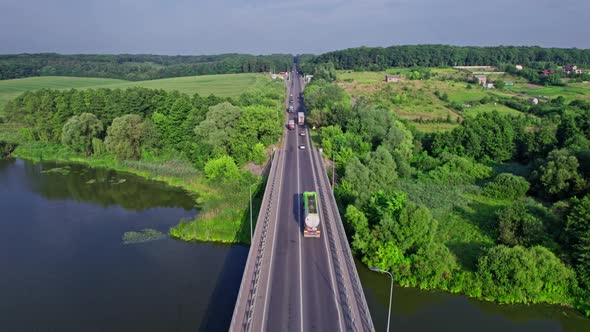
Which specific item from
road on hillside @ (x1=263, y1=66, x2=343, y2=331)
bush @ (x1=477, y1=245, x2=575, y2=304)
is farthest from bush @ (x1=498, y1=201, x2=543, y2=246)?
road on hillside @ (x1=263, y1=66, x2=343, y2=331)

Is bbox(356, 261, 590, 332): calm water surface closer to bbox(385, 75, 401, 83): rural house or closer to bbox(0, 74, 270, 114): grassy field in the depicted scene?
bbox(0, 74, 270, 114): grassy field

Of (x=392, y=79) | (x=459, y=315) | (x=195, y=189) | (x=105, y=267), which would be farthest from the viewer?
(x=392, y=79)

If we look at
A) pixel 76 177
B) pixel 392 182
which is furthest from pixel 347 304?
pixel 76 177

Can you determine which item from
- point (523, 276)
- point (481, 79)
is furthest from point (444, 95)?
point (523, 276)

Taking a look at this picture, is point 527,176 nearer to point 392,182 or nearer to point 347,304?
point 392,182

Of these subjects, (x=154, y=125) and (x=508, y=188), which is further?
(x=154, y=125)

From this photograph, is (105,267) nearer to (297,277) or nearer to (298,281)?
(297,277)
